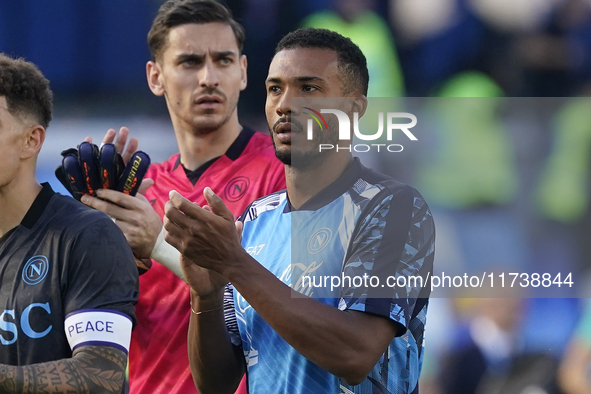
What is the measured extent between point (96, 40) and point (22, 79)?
263 centimetres

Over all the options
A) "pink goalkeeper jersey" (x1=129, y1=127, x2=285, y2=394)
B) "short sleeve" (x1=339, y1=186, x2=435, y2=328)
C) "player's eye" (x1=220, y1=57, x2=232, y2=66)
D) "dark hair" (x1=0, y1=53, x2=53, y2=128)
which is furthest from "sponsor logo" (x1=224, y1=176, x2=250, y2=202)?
"short sleeve" (x1=339, y1=186, x2=435, y2=328)

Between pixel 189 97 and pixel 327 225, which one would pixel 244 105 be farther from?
pixel 327 225

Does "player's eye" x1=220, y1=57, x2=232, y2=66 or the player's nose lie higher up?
"player's eye" x1=220, y1=57, x2=232, y2=66

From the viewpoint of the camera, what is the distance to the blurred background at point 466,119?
3.76 m

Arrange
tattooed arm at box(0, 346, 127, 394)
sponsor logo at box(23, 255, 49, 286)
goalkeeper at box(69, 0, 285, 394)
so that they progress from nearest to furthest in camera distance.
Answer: tattooed arm at box(0, 346, 127, 394) < sponsor logo at box(23, 255, 49, 286) < goalkeeper at box(69, 0, 285, 394)

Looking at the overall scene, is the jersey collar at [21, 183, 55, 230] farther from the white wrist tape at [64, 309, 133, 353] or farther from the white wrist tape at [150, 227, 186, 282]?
the white wrist tape at [150, 227, 186, 282]

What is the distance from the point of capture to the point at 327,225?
229 cm

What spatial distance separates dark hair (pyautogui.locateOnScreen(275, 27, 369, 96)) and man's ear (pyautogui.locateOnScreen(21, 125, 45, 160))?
849 mm

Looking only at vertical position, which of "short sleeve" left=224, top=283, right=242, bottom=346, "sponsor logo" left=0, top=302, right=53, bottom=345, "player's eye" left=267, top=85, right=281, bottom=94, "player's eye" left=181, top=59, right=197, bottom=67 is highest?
"player's eye" left=181, top=59, right=197, bottom=67

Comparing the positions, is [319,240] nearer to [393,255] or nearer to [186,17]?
[393,255]

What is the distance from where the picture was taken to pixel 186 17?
3.56 meters

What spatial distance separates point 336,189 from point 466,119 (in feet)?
6.85

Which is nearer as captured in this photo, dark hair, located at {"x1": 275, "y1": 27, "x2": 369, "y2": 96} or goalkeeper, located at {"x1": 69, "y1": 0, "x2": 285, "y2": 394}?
dark hair, located at {"x1": 275, "y1": 27, "x2": 369, "y2": 96}

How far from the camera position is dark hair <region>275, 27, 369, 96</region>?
2422 mm
